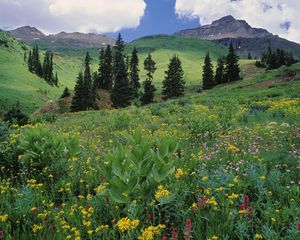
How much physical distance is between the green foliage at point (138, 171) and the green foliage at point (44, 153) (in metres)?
2.33

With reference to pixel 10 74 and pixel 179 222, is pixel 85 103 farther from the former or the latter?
pixel 10 74

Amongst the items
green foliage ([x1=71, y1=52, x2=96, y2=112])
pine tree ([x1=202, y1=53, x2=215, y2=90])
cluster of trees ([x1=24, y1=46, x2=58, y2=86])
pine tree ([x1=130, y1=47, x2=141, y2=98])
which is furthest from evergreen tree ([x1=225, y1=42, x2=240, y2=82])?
cluster of trees ([x1=24, y1=46, x2=58, y2=86])

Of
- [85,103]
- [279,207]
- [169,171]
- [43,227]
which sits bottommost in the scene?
[85,103]

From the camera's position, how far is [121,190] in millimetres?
4590

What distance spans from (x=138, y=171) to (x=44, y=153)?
3.33 metres

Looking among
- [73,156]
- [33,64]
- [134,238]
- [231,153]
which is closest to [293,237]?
[134,238]

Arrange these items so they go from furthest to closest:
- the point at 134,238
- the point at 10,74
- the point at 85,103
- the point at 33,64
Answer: the point at 33,64 → the point at 10,74 → the point at 85,103 → the point at 134,238

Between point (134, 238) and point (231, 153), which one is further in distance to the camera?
point (231, 153)

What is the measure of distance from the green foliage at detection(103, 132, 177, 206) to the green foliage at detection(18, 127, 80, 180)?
2331 millimetres

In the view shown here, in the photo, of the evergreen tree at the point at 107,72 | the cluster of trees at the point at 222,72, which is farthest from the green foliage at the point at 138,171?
the cluster of trees at the point at 222,72

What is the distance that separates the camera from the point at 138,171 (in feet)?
15.6

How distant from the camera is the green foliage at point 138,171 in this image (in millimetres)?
4562

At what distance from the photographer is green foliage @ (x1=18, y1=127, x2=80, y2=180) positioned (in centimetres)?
705

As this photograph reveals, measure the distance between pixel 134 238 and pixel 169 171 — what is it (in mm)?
1078
